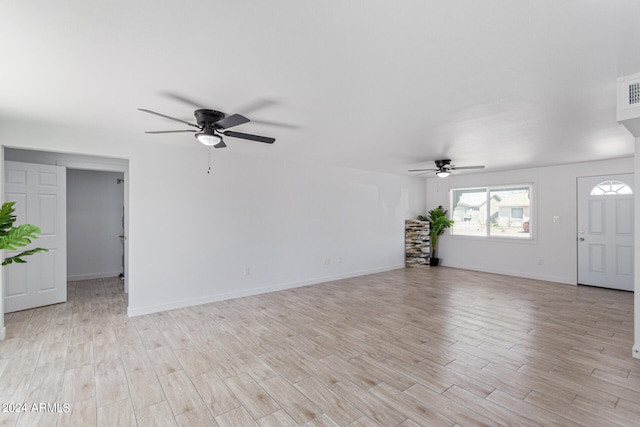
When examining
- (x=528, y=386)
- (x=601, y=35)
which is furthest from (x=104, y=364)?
(x=601, y=35)

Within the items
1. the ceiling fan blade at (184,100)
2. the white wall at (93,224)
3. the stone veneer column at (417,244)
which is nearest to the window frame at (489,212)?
the stone veneer column at (417,244)

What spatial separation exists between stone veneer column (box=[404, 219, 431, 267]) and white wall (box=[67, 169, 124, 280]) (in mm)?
6920

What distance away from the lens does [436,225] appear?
7863mm

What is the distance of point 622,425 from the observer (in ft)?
6.46

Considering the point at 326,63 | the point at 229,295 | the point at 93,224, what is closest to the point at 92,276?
the point at 93,224

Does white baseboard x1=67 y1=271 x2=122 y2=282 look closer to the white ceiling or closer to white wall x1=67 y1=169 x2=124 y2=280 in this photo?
white wall x1=67 y1=169 x2=124 y2=280

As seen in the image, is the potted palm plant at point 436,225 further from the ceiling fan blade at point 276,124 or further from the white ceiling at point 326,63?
the ceiling fan blade at point 276,124

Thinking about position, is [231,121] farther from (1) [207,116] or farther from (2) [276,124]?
(2) [276,124]

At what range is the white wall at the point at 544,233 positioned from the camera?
234 inches

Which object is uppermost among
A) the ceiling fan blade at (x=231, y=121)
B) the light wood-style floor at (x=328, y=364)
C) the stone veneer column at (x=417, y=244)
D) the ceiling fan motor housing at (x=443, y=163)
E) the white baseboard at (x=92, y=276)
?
the ceiling fan motor housing at (x=443, y=163)

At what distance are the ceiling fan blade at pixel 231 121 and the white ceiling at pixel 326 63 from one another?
16 centimetres

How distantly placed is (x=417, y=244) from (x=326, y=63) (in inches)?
259

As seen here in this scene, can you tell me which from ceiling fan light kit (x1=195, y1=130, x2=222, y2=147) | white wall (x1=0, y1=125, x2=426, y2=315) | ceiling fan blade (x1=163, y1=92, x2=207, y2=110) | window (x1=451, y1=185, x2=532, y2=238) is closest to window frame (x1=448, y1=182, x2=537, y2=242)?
window (x1=451, y1=185, x2=532, y2=238)

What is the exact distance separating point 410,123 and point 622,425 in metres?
2.99
